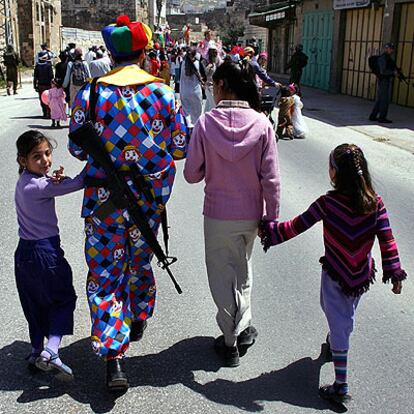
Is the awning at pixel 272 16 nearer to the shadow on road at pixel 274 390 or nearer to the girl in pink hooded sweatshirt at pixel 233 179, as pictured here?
the girl in pink hooded sweatshirt at pixel 233 179

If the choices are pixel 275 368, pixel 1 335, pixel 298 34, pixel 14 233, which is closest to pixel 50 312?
pixel 1 335

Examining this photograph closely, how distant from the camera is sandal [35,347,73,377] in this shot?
3.04 meters

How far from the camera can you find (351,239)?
9.91 feet

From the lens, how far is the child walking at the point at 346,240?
297 centimetres

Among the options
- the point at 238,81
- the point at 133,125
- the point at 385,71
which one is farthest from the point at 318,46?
the point at 133,125

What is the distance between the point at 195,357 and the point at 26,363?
0.99 m

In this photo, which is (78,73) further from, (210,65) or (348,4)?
(348,4)

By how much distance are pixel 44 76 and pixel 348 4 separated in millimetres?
11408

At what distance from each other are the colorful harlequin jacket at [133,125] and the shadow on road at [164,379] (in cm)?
92

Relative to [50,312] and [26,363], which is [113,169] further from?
[26,363]

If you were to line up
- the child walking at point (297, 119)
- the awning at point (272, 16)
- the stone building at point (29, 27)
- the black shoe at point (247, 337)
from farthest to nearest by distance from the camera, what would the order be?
the stone building at point (29, 27) → the awning at point (272, 16) → the child walking at point (297, 119) → the black shoe at point (247, 337)

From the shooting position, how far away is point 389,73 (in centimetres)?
1351

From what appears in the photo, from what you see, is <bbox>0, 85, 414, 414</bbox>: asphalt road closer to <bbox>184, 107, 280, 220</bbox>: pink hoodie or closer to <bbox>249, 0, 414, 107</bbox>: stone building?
<bbox>184, 107, 280, 220</bbox>: pink hoodie

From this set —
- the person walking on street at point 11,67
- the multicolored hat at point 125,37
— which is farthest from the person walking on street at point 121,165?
the person walking on street at point 11,67
